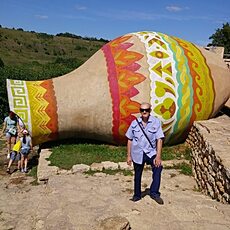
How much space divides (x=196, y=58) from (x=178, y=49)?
19.8 inches

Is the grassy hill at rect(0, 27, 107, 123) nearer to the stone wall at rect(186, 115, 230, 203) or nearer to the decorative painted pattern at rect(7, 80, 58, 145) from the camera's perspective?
the decorative painted pattern at rect(7, 80, 58, 145)

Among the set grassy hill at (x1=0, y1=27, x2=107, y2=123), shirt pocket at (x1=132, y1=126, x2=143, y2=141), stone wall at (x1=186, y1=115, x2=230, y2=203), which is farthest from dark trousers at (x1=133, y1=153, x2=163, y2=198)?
grassy hill at (x1=0, y1=27, x2=107, y2=123)

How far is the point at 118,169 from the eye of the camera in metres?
8.02

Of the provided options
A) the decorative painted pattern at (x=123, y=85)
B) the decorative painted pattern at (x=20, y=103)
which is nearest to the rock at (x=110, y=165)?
the decorative painted pattern at (x=123, y=85)

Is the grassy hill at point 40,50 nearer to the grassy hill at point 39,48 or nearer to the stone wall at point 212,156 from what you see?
the grassy hill at point 39,48

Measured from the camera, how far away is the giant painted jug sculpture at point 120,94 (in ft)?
27.4

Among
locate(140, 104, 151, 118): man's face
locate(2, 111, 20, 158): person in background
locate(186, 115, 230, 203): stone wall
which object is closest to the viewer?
locate(140, 104, 151, 118): man's face

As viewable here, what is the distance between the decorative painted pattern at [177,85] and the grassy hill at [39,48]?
97.2 ft

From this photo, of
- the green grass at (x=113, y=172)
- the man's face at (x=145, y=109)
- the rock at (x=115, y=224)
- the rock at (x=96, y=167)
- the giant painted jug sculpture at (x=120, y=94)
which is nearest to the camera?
the rock at (x=115, y=224)

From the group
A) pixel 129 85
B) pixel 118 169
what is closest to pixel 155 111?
pixel 129 85

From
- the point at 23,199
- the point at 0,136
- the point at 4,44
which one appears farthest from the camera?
the point at 4,44

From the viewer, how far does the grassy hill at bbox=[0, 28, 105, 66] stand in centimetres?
4120

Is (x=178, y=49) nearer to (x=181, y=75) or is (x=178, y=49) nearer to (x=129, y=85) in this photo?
(x=181, y=75)

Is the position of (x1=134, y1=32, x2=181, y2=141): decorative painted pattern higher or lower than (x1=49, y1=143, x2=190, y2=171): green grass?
higher
